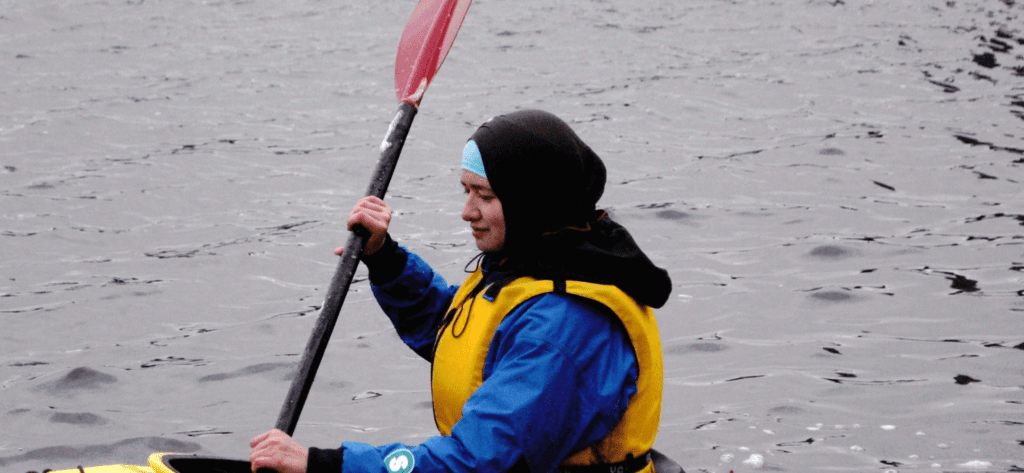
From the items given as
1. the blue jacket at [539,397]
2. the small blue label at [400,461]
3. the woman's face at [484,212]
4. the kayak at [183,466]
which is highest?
the woman's face at [484,212]

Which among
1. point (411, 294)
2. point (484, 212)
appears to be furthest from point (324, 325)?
point (484, 212)

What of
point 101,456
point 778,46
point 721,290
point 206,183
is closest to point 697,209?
point 721,290

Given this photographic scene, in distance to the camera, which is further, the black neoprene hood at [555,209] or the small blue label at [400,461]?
the black neoprene hood at [555,209]

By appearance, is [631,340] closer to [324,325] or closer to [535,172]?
[535,172]

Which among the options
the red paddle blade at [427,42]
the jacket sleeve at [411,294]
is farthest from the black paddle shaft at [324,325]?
the red paddle blade at [427,42]

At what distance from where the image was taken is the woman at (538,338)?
7.01ft

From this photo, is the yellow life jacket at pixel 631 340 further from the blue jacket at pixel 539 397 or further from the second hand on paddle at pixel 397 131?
the second hand on paddle at pixel 397 131

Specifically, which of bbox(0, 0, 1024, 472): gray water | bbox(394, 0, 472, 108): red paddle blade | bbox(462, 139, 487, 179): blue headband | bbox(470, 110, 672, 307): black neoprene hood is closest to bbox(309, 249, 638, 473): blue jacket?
bbox(470, 110, 672, 307): black neoprene hood

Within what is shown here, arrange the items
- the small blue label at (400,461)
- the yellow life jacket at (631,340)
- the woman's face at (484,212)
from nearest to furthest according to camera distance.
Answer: the small blue label at (400,461), the yellow life jacket at (631,340), the woman's face at (484,212)

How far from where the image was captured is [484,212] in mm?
2420

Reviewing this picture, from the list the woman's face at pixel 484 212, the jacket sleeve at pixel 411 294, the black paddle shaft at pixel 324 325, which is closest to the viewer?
the woman's face at pixel 484 212

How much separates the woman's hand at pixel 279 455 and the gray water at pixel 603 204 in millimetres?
2571

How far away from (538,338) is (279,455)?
1.84ft

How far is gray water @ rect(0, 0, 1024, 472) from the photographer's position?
4.92m
